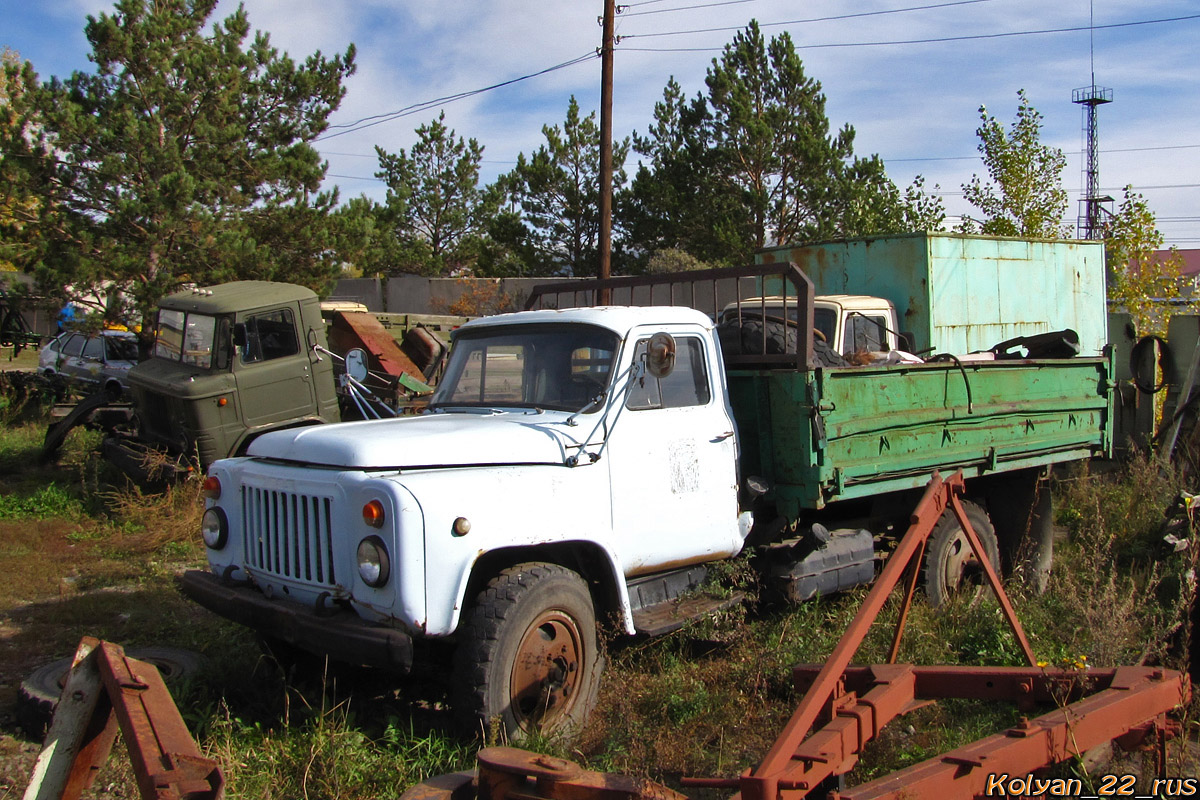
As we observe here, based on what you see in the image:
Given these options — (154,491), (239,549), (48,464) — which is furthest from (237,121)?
(239,549)

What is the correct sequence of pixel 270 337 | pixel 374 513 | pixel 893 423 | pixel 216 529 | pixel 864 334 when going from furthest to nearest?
pixel 270 337 → pixel 864 334 → pixel 893 423 → pixel 216 529 → pixel 374 513

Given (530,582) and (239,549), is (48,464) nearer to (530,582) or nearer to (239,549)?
(239,549)

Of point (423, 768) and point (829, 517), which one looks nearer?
point (423, 768)

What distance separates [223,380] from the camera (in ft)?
30.8

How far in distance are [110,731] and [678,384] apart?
3073 mm

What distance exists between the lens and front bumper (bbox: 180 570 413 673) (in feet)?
11.8

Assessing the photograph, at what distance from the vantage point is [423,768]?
3.89 metres

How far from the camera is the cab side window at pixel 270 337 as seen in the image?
970 cm

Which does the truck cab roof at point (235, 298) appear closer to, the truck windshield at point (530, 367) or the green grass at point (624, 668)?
the green grass at point (624, 668)

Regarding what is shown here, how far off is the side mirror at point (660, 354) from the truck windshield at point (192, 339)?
6488mm

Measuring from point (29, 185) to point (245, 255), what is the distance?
3054mm

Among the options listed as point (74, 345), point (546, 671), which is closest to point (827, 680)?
point (546, 671)

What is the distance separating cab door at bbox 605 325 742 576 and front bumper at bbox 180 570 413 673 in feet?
4.32

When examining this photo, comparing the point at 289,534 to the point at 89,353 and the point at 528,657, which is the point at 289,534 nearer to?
the point at 528,657
